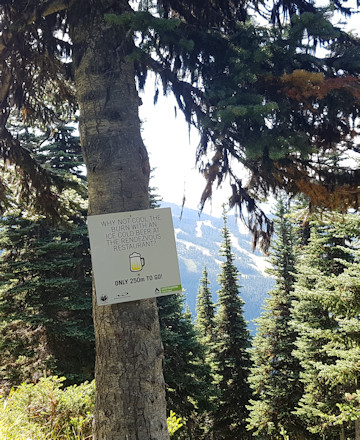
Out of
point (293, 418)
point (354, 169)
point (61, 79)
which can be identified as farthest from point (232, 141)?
point (293, 418)

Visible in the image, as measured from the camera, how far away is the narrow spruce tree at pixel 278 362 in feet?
57.1

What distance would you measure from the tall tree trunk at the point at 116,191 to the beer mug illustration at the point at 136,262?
0.28 metres

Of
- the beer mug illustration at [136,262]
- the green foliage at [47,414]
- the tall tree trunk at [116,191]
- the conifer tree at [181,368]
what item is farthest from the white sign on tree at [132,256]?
the conifer tree at [181,368]

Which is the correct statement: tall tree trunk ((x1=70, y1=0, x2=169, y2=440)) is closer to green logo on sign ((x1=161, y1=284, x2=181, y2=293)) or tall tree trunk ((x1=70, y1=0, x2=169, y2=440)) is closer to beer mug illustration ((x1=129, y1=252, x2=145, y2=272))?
green logo on sign ((x1=161, y1=284, x2=181, y2=293))

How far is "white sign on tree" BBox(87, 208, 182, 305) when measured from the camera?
3.05 metres

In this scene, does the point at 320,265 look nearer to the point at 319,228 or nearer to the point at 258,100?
the point at 319,228

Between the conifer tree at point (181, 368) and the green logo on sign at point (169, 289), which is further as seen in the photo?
the conifer tree at point (181, 368)

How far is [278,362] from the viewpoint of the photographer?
18.7 meters

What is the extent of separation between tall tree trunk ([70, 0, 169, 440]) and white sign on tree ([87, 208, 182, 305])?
110 mm

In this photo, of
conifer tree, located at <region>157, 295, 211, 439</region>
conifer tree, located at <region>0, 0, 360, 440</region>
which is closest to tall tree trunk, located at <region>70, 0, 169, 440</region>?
conifer tree, located at <region>0, 0, 360, 440</region>

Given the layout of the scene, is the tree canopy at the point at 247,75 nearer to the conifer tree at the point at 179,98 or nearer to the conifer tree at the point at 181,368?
the conifer tree at the point at 179,98

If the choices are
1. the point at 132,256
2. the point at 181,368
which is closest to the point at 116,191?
the point at 132,256

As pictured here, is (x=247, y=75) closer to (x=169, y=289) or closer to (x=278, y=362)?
(x=169, y=289)

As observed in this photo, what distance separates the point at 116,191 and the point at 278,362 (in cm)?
1787
